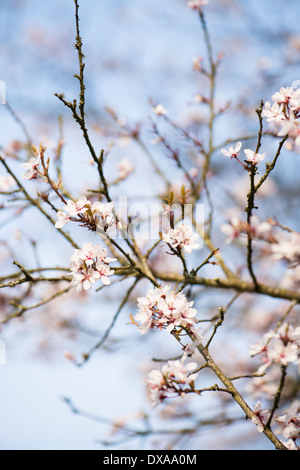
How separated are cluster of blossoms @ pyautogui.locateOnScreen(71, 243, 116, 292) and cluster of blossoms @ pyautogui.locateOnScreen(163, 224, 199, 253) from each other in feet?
0.85

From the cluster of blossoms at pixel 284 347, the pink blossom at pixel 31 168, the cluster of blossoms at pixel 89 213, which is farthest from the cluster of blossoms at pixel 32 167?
the cluster of blossoms at pixel 284 347

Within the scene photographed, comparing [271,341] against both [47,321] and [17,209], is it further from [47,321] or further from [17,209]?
[47,321]

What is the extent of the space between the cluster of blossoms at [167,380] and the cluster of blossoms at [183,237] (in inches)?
18.5

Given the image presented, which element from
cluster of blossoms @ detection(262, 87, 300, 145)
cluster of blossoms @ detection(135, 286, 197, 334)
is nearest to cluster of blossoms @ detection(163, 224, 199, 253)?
cluster of blossoms @ detection(135, 286, 197, 334)

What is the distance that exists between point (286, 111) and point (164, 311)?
3.20 feet

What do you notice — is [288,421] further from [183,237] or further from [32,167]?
[32,167]

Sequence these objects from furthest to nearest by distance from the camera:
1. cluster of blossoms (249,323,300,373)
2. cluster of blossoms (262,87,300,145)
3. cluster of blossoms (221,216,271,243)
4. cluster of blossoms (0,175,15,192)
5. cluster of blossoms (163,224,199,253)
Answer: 1. cluster of blossoms (0,175,15,192)
2. cluster of blossoms (221,216,271,243)
3. cluster of blossoms (163,224,199,253)
4. cluster of blossoms (262,87,300,145)
5. cluster of blossoms (249,323,300,373)

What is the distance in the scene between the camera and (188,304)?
160 cm

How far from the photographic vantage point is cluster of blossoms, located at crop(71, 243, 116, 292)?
1.61 meters

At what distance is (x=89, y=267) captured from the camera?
5.48ft

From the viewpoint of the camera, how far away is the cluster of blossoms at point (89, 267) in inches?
63.4

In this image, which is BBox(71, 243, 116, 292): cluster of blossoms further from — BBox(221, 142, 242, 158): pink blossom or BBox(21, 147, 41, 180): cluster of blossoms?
BBox(221, 142, 242, 158): pink blossom

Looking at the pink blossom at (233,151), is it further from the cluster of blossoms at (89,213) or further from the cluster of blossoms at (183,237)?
the cluster of blossoms at (89,213)

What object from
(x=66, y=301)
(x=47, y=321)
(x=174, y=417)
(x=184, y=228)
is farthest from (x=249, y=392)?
(x=47, y=321)
